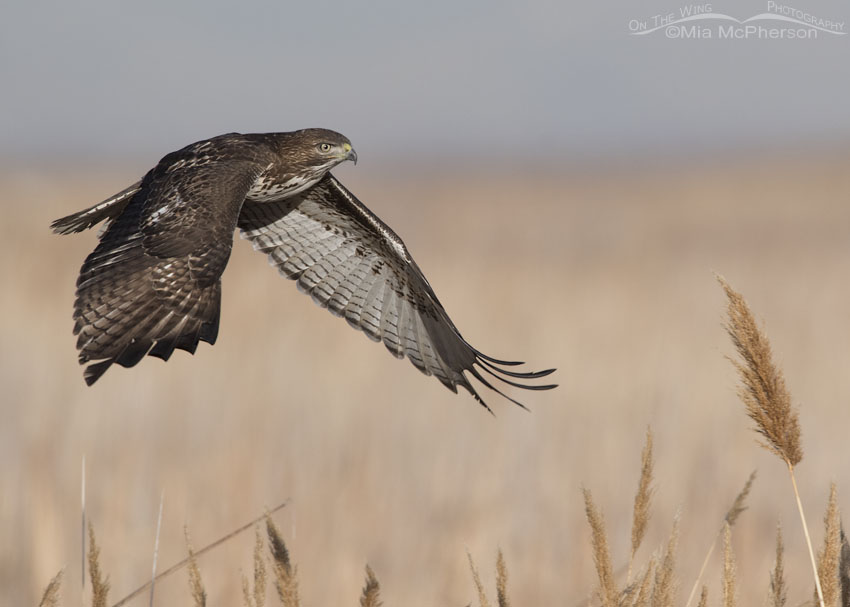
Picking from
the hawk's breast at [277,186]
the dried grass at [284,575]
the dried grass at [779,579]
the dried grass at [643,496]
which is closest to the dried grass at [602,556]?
the dried grass at [643,496]

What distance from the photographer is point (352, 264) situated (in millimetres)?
4742

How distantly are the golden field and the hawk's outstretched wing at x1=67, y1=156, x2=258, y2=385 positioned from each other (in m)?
1.66

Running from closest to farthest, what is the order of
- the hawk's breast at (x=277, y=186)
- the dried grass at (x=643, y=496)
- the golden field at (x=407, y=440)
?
the dried grass at (x=643, y=496), the hawk's breast at (x=277, y=186), the golden field at (x=407, y=440)

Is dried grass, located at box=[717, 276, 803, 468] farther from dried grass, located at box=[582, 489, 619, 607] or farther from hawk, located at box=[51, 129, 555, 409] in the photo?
hawk, located at box=[51, 129, 555, 409]

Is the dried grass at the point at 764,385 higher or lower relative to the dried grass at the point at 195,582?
higher

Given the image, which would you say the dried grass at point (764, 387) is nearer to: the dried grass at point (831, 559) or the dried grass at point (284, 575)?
the dried grass at point (831, 559)

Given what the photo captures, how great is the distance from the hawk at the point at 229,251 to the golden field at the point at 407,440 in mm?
1034

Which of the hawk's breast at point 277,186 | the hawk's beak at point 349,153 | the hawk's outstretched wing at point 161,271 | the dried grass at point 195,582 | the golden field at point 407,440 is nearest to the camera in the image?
the dried grass at point 195,582

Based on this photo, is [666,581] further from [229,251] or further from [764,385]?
[229,251]

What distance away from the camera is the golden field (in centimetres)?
622

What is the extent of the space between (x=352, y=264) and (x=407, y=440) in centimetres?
305

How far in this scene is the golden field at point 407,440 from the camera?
6223mm

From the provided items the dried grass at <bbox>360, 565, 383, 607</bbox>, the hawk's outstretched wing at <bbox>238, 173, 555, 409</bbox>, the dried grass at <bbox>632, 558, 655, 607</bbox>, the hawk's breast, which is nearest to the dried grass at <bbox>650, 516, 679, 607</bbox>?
the dried grass at <bbox>632, 558, 655, 607</bbox>

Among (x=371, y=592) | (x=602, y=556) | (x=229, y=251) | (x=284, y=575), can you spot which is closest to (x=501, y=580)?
(x=602, y=556)
